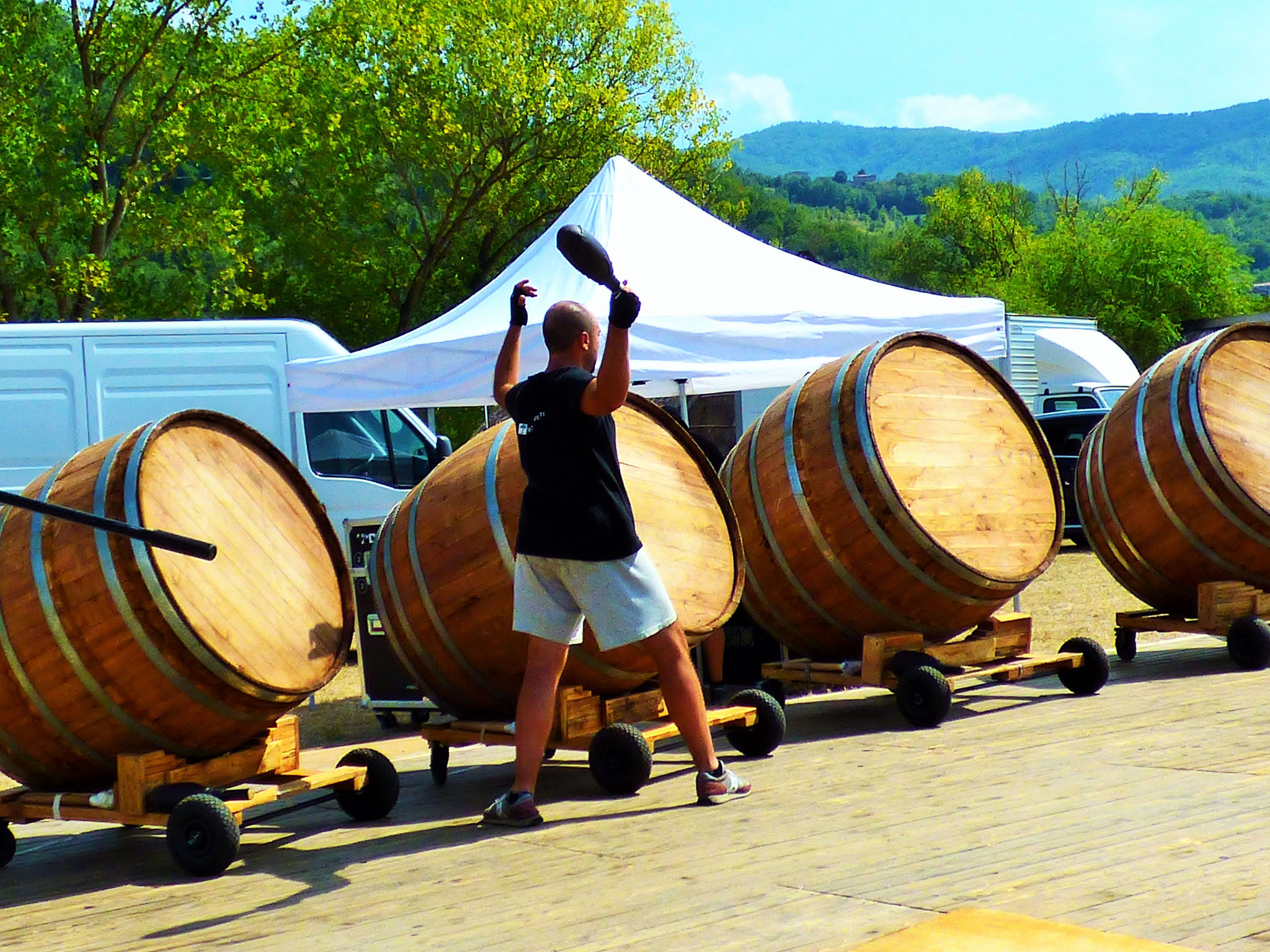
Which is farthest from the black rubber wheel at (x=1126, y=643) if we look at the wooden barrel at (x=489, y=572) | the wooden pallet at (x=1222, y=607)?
the wooden barrel at (x=489, y=572)

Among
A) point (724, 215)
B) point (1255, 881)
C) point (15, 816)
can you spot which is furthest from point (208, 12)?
point (1255, 881)

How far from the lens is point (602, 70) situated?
106ft

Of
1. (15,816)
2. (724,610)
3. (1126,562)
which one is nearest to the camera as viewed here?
(15,816)

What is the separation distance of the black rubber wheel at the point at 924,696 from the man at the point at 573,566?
5.76 feet

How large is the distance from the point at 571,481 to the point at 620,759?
1169 millimetres

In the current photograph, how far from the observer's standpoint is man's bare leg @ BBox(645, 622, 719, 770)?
5.62 meters

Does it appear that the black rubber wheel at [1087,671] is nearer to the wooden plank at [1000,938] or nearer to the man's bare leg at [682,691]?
the man's bare leg at [682,691]

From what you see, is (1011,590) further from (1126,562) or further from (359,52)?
(359,52)

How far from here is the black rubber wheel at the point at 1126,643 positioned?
9383mm

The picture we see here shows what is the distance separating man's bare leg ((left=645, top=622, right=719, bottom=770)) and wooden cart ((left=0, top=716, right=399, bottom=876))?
1149 mm

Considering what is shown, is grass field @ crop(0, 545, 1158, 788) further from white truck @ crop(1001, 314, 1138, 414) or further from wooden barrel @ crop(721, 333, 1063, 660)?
white truck @ crop(1001, 314, 1138, 414)

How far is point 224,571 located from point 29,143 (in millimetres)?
20833

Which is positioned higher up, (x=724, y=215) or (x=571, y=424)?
(x=724, y=215)

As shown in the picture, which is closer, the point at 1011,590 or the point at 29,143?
the point at 1011,590
